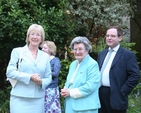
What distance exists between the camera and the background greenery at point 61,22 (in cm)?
691

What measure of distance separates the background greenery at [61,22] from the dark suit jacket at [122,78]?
2.49m

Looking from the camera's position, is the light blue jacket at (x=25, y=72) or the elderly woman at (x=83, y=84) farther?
the light blue jacket at (x=25, y=72)

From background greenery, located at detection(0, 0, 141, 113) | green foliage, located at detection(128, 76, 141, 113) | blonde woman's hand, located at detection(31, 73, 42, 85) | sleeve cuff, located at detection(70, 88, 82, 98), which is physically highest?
background greenery, located at detection(0, 0, 141, 113)

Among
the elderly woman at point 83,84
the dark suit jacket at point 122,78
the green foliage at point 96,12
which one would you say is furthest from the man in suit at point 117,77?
the green foliage at point 96,12

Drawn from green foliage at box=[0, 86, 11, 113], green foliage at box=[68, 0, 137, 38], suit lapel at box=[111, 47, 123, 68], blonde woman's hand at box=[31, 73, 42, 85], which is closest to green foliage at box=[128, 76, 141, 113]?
green foliage at box=[68, 0, 137, 38]

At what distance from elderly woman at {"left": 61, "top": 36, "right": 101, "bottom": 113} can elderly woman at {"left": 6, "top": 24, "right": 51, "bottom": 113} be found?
420mm

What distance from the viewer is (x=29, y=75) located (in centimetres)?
405

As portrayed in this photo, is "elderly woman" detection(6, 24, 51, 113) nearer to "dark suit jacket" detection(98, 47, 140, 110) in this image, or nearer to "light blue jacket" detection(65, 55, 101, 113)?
"light blue jacket" detection(65, 55, 101, 113)

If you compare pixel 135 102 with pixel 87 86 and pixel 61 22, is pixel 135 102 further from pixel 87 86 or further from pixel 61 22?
pixel 87 86

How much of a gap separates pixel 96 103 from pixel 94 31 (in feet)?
20.8

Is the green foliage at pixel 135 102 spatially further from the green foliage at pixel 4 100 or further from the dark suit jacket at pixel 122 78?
the green foliage at pixel 4 100

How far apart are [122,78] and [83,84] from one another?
2.34ft

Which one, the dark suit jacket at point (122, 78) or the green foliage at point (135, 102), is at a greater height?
the dark suit jacket at point (122, 78)

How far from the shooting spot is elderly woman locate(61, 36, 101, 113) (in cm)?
390
